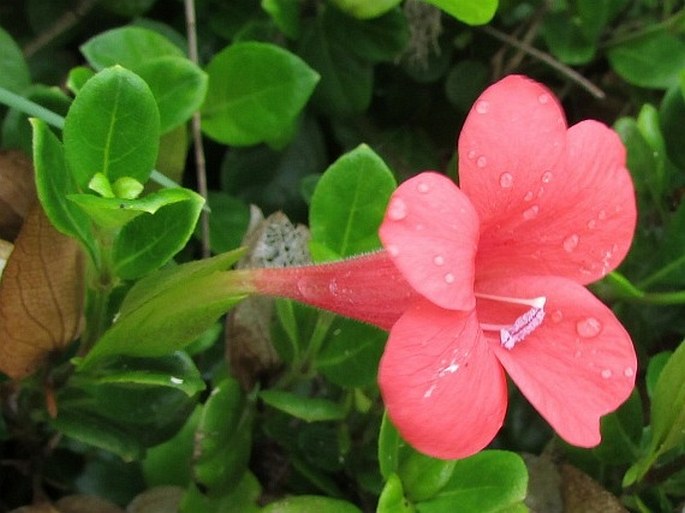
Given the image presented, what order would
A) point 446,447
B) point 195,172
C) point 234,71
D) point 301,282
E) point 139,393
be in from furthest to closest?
point 195,172
point 234,71
point 139,393
point 301,282
point 446,447

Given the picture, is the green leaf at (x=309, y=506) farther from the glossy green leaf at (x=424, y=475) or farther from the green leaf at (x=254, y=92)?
the green leaf at (x=254, y=92)

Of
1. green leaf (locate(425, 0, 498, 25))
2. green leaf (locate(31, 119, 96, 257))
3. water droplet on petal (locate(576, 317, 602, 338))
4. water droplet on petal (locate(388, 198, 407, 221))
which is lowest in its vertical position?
water droplet on petal (locate(576, 317, 602, 338))

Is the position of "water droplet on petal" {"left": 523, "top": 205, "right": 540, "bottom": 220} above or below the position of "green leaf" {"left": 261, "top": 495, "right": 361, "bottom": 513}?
above

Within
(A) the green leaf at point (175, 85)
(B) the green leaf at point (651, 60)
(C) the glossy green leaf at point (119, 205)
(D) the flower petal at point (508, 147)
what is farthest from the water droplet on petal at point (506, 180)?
(B) the green leaf at point (651, 60)

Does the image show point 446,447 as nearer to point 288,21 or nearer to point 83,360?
point 83,360

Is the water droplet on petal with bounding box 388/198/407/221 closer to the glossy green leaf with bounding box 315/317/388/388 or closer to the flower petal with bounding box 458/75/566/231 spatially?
the flower petal with bounding box 458/75/566/231

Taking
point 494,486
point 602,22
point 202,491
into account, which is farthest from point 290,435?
point 602,22

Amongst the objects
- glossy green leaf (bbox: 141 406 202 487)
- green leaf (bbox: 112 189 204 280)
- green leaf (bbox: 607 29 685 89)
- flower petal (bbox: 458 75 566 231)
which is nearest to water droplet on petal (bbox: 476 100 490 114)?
flower petal (bbox: 458 75 566 231)
